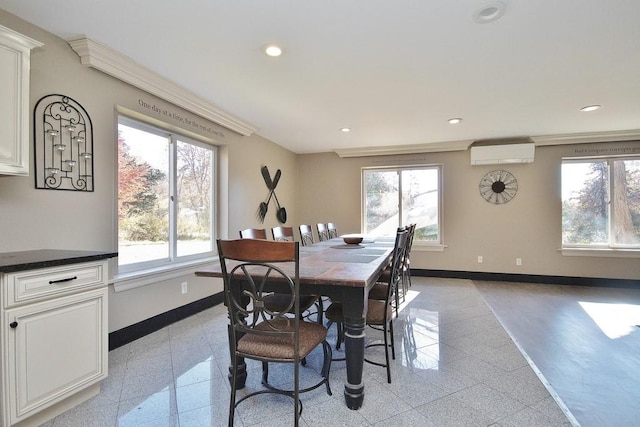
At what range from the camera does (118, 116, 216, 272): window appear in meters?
2.73

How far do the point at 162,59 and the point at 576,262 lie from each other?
6.03 metres

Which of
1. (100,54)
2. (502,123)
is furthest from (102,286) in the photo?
(502,123)

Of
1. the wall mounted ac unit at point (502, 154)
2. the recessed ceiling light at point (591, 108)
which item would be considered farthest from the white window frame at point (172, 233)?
the recessed ceiling light at point (591, 108)

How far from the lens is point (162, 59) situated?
240 centimetres

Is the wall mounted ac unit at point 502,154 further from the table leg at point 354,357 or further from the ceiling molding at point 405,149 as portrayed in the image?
the table leg at point 354,357

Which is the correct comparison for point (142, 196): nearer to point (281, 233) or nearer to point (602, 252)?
point (281, 233)

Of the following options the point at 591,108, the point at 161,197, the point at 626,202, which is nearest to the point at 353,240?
the point at 161,197

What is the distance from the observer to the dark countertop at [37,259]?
147 centimetres

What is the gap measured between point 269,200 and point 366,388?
3.48m

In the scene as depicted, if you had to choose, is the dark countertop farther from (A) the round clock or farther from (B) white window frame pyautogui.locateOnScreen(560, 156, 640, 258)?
(B) white window frame pyautogui.locateOnScreen(560, 156, 640, 258)

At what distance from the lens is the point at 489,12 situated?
1.81 meters

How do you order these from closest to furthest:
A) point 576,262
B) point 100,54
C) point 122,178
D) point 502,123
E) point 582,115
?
point 100,54 < point 122,178 < point 582,115 < point 502,123 < point 576,262

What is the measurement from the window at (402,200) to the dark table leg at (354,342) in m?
3.96

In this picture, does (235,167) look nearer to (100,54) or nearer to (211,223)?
(211,223)
